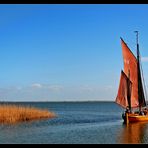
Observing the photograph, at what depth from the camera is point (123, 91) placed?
30578 millimetres

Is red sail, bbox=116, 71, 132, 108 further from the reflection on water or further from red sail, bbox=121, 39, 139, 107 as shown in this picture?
the reflection on water

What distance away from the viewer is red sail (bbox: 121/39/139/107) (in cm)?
3194

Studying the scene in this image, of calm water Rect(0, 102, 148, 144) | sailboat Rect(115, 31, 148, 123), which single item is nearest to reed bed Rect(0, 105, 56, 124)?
calm water Rect(0, 102, 148, 144)

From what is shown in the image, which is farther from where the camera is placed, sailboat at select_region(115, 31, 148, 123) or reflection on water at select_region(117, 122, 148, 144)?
sailboat at select_region(115, 31, 148, 123)

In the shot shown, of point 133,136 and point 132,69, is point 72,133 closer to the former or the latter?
point 133,136

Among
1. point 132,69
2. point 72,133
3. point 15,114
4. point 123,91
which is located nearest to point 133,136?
point 72,133

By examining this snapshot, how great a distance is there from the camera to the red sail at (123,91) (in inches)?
1198

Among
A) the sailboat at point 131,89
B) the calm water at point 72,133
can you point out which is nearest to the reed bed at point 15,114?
the calm water at point 72,133

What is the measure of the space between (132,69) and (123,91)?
3.02 metres

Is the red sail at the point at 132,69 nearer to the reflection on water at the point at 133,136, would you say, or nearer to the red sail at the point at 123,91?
the red sail at the point at 123,91
